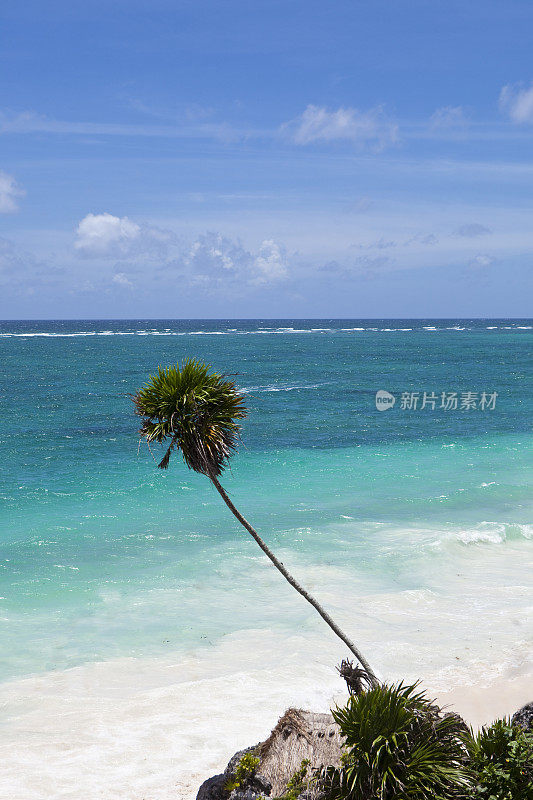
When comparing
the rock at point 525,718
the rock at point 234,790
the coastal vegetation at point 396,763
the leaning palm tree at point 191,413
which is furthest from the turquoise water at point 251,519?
the leaning palm tree at point 191,413

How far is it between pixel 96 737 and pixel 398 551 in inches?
463

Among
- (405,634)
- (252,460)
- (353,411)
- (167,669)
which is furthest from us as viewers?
(353,411)

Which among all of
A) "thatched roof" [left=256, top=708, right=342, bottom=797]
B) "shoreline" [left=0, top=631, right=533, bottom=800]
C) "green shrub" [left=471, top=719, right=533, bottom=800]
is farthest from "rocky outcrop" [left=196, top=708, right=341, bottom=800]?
"shoreline" [left=0, top=631, right=533, bottom=800]

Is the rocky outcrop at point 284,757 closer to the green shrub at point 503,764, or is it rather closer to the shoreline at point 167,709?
the green shrub at point 503,764

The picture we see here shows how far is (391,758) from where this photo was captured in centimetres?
765

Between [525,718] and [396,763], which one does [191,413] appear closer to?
[396,763]

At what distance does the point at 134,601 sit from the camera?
59.2 ft

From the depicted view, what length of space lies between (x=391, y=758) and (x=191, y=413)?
178 inches

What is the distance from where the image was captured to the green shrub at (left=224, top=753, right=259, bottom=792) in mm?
8344

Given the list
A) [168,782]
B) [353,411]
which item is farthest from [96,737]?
[353,411]

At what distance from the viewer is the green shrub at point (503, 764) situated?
7547 millimetres

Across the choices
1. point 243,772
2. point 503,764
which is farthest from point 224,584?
point 503,764

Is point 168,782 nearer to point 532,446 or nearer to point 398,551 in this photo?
point 398,551

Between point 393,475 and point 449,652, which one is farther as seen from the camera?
point 393,475
